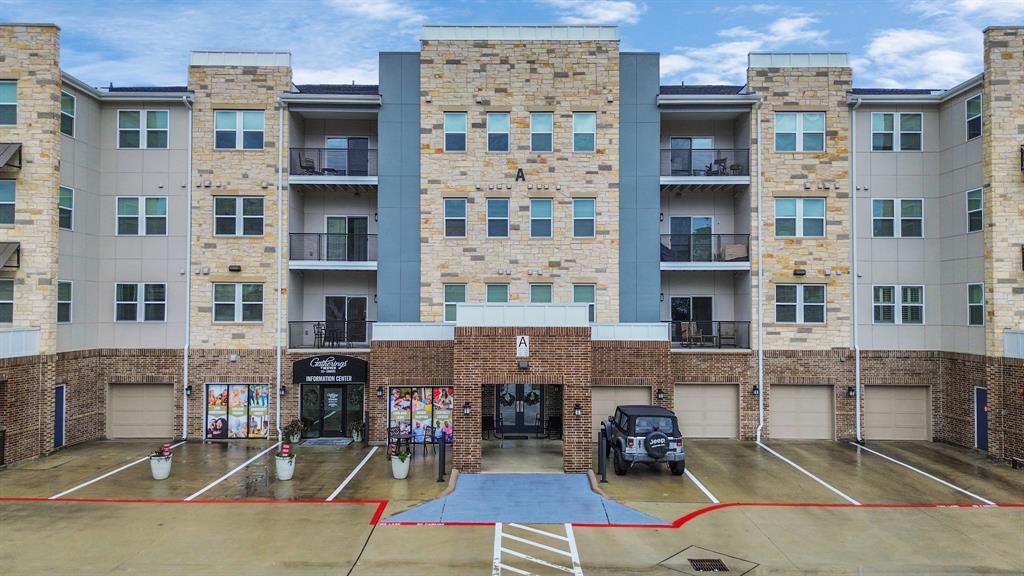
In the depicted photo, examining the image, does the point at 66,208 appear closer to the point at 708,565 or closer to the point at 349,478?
the point at 349,478

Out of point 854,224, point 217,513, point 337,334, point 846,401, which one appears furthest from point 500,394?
point 854,224

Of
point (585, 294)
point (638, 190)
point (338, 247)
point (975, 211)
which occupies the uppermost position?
point (638, 190)

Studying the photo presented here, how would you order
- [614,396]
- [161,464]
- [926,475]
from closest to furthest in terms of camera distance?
[161,464] → [926,475] → [614,396]

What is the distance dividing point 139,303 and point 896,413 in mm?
26085

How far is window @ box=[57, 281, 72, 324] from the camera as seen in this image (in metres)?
19.8

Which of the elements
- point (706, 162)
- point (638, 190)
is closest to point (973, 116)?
point (706, 162)

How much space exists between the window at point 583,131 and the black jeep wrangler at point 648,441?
30.7 ft

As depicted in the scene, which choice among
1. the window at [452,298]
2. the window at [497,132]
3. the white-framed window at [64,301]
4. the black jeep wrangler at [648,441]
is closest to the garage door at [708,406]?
the black jeep wrangler at [648,441]

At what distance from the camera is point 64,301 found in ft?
65.9

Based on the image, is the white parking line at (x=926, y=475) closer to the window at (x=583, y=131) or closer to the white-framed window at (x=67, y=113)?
the window at (x=583, y=131)

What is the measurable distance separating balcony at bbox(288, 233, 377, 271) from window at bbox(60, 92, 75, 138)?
24.2ft

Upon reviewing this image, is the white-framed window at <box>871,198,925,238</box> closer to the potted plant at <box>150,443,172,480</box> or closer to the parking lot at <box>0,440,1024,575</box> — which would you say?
the parking lot at <box>0,440,1024,575</box>

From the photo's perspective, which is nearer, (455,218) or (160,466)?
(160,466)

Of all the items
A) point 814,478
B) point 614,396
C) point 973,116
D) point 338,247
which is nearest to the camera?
point 814,478
